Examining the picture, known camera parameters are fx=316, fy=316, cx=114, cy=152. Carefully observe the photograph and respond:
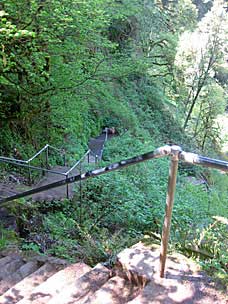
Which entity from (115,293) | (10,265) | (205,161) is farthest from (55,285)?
(205,161)

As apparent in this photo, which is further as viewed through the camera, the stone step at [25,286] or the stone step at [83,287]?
the stone step at [25,286]

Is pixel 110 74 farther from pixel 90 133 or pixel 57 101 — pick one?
pixel 90 133

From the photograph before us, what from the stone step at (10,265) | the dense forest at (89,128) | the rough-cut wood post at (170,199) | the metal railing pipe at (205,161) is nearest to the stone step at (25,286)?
the dense forest at (89,128)

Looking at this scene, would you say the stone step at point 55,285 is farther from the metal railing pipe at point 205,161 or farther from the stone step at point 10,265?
the metal railing pipe at point 205,161

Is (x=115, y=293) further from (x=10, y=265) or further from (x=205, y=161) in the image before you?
(x=10, y=265)

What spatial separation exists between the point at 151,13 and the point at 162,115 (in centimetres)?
493

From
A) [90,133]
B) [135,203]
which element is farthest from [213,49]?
[135,203]

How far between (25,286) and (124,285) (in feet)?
3.03

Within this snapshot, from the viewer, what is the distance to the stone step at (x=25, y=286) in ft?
7.69

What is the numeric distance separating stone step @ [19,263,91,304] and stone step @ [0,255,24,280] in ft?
2.27

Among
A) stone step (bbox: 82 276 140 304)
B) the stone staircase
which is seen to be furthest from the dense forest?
stone step (bbox: 82 276 140 304)

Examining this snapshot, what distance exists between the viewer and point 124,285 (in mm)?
1984

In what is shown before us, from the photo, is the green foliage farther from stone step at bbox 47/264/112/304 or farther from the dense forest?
stone step at bbox 47/264/112/304

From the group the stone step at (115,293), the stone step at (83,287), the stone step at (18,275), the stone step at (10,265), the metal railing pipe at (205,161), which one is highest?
the metal railing pipe at (205,161)
